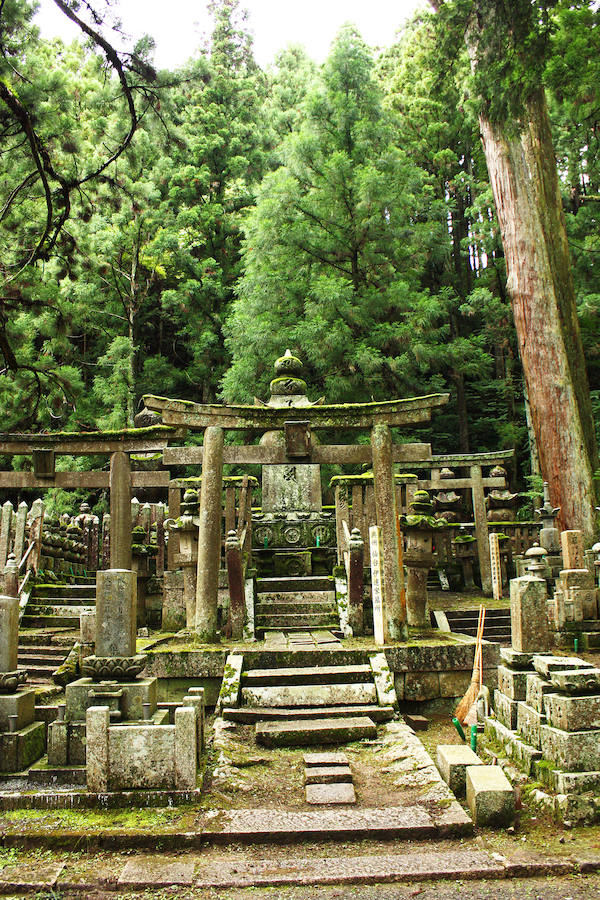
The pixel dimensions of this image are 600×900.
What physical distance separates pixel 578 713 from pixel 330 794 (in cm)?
194

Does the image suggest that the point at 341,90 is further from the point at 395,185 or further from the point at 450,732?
the point at 450,732

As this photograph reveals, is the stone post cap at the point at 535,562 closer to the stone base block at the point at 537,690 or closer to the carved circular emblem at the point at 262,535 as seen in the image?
the stone base block at the point at 537,690

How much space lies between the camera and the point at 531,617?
18.8ft

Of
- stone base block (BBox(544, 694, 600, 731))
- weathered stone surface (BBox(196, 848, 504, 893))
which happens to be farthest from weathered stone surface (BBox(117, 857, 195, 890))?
stone base block (BBox(544, 694, 600, 731))

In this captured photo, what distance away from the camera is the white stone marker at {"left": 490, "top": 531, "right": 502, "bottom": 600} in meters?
12.6

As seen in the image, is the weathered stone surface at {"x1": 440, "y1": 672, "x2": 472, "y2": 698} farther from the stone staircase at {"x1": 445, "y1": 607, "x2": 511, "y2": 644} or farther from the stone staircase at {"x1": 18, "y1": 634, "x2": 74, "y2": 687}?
the stone staircase at {"x1": 18, "y1": 634, "x2": 74, "y2": 687}

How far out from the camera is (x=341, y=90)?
21125 millimetres

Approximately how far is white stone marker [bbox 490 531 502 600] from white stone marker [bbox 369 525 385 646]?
5.17 meters

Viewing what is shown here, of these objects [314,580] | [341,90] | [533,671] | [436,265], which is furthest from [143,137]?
[436,265]

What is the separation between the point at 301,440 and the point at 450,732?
4.03 meters

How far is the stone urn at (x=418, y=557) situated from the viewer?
8500mm

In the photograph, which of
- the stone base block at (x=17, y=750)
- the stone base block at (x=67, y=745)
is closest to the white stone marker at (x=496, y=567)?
the stone base block at (x=67, y=745)

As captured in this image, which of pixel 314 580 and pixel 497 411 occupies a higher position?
pixel 497 411

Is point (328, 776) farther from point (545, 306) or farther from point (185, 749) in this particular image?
point (545, 306)
